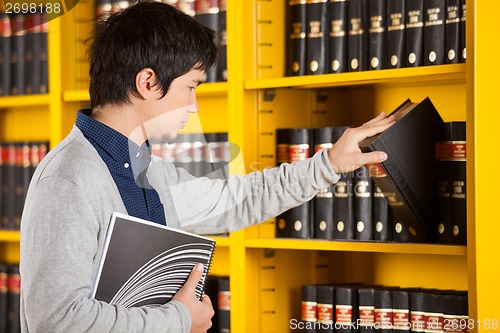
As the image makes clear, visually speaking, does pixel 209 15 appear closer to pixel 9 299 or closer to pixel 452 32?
pixel 452 32

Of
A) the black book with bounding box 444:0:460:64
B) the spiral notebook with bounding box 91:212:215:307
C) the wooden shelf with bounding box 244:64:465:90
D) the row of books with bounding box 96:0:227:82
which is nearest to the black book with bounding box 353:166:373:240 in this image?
the wooden shelf with bounding box 244:64:465:90

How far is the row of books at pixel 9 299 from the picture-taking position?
101 inches

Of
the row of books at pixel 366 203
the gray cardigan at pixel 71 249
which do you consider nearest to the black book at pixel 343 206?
the row of books at pixel 366 203

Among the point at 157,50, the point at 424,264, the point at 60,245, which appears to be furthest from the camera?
the point at 424,264

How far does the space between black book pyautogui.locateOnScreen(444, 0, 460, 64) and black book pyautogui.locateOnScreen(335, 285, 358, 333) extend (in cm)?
61

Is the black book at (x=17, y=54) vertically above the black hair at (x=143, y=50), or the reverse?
the black book at (x=17, y=54)

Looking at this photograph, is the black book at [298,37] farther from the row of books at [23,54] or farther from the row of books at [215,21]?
the row of books at [23,54]

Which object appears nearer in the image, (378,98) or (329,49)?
(329,49)

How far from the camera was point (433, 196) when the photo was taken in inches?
71.8

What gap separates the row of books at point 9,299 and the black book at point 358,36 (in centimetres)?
130

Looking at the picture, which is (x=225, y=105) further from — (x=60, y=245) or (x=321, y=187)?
(x=60, y=245)

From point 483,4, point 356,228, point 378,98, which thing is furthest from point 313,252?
point 483,4

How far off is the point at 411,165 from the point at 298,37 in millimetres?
505

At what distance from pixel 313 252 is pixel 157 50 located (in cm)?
96
